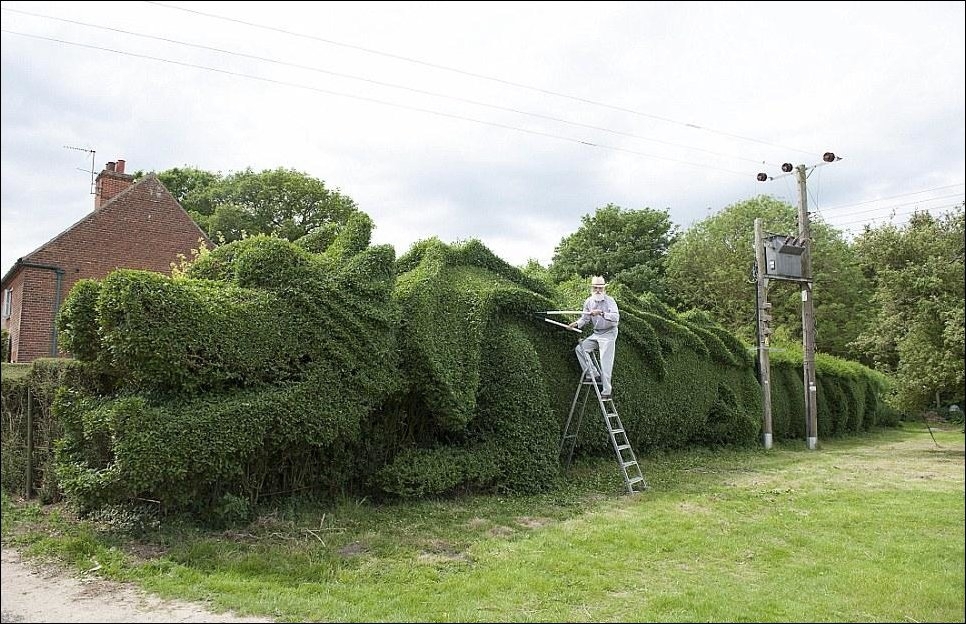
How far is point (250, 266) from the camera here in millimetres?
7145

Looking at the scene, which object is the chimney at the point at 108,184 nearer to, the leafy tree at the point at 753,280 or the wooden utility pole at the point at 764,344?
the leafy tree at the point at 753,280

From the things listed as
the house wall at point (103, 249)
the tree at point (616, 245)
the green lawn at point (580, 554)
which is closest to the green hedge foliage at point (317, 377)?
the green lawn at point (580, 554)

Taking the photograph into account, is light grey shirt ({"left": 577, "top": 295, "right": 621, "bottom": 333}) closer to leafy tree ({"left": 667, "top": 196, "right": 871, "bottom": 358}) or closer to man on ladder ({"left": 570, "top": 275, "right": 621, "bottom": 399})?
man on ladder ({"left": 570, "top": 275, "right": 621, "bottom": 399})

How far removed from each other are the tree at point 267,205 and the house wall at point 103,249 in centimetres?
545

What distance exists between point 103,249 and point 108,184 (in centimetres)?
301

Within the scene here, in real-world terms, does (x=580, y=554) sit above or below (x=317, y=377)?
below

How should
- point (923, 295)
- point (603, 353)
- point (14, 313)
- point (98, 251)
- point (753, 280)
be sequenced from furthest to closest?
point (98, 251) → point (14, 313) → point (753, 280) → point (603, 353) → point (923, 295)

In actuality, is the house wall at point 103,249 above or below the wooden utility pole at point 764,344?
above

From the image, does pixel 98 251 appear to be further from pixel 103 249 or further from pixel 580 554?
pixel 580 554

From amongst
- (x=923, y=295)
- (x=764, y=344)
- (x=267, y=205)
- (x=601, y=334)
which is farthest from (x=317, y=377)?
(x=267, y=205)

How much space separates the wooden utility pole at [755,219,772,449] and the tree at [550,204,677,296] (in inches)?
507

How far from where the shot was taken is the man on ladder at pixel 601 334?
9.55 meters

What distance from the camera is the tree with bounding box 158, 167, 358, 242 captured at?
2705 centimetres

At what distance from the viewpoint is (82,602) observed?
4.88 metres
